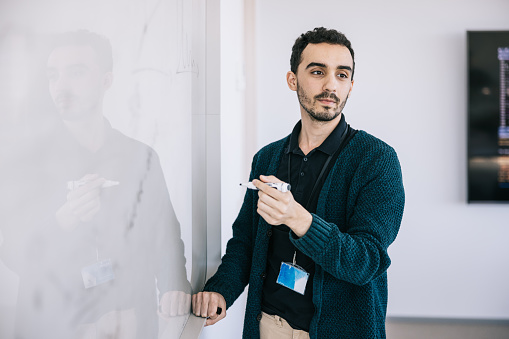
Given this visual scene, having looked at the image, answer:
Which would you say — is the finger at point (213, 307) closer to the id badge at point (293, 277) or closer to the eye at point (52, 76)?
the id badge at point (293, 277)

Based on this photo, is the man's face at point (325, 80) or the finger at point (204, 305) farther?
the man's face at point (325, 80)

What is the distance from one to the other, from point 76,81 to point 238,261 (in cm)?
101

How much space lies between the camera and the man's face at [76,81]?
1.22ft

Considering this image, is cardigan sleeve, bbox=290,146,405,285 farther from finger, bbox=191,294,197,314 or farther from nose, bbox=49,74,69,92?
nose, bbox=49,74,69,92

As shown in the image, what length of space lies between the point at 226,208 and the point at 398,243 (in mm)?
1765

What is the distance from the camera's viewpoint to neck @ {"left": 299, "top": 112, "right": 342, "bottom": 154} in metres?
1.32

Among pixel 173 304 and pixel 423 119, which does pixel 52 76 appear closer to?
pixel 173 304

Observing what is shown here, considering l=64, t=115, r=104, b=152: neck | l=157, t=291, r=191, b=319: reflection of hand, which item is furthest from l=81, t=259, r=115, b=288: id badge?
l=157, t=291, r=191, b=319: reflection of hand

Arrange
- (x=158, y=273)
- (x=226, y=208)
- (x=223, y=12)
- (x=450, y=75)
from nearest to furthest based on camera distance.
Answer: (x=158, y=273)
(x=223, y=12)
(x=226, y=208)
(x=450, y=75)

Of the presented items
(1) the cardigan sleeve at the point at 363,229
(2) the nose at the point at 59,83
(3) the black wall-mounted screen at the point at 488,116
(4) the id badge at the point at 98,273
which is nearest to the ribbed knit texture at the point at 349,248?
(1) the cardigan sleeve at the point at 363,229

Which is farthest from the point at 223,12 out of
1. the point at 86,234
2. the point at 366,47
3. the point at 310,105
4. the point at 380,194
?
the point at 366,47

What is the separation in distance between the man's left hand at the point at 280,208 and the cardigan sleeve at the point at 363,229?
1.0 inches

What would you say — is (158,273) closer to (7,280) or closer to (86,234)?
(86,234)

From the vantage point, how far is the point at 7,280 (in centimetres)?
31
